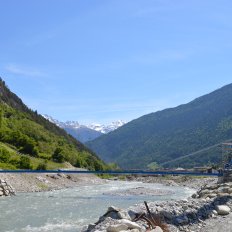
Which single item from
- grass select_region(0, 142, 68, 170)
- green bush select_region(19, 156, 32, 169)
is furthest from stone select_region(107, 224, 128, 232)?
green bush select_region(19, 156, 32, 169)

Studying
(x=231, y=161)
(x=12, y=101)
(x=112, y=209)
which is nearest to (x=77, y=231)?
(x=112, y=209)

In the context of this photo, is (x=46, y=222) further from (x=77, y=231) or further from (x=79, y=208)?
(x=79, y=208)

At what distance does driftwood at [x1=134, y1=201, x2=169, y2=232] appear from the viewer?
18181 mm

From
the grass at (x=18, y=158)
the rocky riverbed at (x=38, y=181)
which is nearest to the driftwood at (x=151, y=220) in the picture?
the rocky riverbed at (x=38, y=181)

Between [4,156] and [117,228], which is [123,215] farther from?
[4,156]

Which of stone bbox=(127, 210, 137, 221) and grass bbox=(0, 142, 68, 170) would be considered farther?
grass bbox=(0, 142, 68, 170)

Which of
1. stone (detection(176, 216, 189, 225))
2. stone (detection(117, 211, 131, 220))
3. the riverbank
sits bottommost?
stone (detection(176, 216, 189, 225))

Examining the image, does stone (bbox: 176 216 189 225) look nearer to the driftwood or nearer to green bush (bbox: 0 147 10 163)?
the driftwood

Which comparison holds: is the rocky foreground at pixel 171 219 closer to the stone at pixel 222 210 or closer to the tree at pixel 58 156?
the stone at pixel 222 210

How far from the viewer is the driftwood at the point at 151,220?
59.6ft

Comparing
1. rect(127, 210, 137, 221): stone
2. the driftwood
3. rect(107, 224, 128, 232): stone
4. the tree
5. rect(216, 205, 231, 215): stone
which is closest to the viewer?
rect(107, 224, 128, 232): stone

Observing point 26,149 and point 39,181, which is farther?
point 26,149

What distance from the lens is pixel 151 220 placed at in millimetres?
19469

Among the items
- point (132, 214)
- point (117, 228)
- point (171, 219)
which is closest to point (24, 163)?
point (132, 214)
